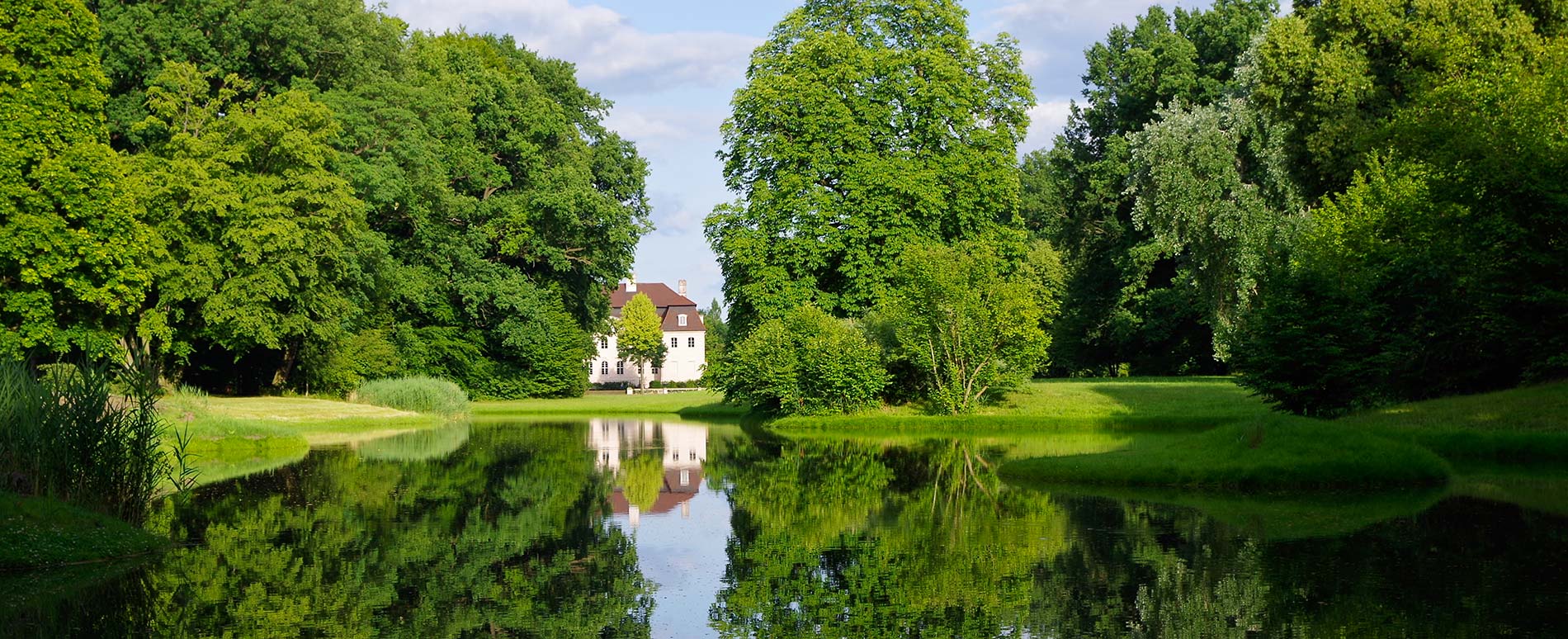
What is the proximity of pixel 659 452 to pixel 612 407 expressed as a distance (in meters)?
27.9

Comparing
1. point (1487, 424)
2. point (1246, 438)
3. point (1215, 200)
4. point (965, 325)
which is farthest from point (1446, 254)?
point (1215, 200)

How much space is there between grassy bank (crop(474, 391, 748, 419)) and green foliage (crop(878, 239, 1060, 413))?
45.0 feet

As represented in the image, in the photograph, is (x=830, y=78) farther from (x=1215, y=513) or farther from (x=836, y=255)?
(x=1215, y=513)

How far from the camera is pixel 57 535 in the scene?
43.3 feet

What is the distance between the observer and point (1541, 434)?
73.6 ft

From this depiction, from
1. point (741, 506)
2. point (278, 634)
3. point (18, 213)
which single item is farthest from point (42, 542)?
point (18, 213)

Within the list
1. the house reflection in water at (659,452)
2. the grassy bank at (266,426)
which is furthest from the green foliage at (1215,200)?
the grassy bank at (266,426)

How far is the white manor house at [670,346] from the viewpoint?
108062 mm

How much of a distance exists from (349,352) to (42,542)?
35.6 metres

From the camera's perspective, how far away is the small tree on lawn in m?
94.8

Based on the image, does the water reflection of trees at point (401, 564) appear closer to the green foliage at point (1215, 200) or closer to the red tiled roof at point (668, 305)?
the green foliage at point (1215, 200)

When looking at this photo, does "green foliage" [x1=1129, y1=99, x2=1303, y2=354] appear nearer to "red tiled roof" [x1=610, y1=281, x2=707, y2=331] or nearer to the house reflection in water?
the house reflection in water

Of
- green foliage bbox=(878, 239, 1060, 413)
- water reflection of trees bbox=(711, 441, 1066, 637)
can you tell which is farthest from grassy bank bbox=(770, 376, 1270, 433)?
water reflection of trees bbox=(711, 441, 1066, 637)

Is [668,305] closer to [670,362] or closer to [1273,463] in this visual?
[670,362]
